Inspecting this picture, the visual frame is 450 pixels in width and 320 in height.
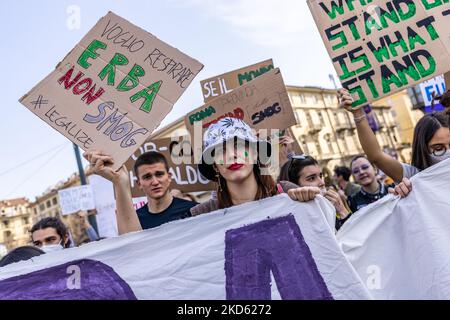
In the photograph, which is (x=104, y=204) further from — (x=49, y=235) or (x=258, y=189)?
(x=258, y=189)

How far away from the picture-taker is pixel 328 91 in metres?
53.2

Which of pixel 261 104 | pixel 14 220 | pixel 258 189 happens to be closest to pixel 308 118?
pixel 261 104

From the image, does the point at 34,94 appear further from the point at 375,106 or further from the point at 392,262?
the point at 375,106

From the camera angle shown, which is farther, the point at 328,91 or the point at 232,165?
the point at 328,91

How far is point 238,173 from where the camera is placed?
2.19 meters

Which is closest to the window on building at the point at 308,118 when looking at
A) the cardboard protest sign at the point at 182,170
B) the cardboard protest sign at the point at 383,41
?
the cardboard protest sign at the point at 182,170

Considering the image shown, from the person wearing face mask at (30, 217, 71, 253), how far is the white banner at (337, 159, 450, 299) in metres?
2.13

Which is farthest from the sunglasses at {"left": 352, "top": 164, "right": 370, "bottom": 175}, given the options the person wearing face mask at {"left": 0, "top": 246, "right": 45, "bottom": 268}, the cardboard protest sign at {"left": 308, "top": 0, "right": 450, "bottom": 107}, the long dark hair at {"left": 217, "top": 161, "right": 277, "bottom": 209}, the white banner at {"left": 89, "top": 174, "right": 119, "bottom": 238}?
the white banner at {"left": 89, "top": 174, "right": 119, "bottom": 238}

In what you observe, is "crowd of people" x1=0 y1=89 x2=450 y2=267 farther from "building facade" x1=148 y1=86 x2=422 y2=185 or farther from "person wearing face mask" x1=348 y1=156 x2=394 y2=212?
"building facade" x1=148 y1=86 x2=422 y2=185

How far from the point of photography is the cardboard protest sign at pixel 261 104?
3.48m

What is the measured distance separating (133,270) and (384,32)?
2.22 meters

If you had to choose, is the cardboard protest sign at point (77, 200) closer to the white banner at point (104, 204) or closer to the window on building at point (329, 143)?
the white banner at point (104, 204)

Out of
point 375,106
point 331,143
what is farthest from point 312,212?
point 375,106

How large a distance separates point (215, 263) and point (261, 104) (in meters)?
1.83
